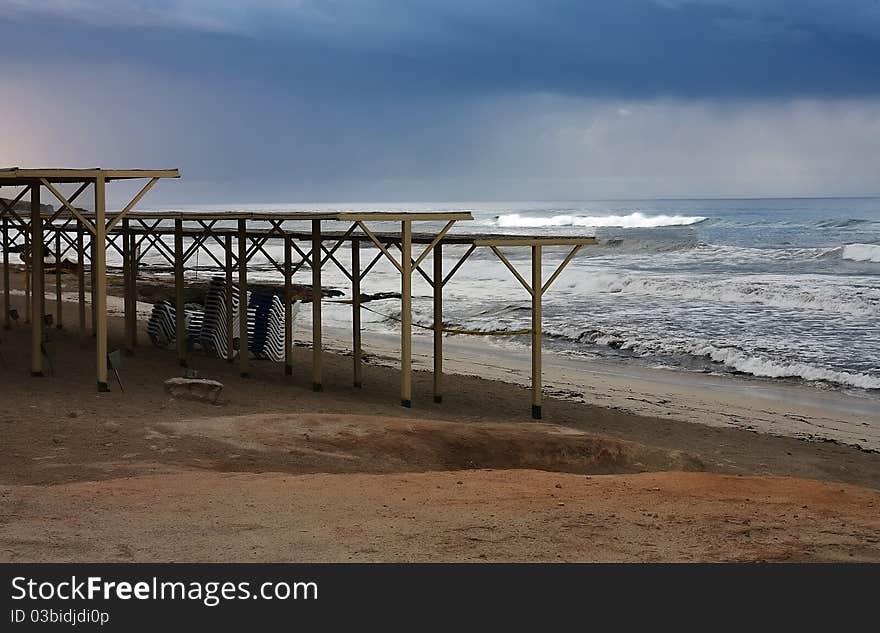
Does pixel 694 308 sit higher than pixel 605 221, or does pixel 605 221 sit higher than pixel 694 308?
pixel 605 221

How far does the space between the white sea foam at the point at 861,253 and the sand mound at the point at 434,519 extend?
1852 inches

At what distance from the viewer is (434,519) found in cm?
770

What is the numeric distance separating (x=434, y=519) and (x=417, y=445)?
3.73 m

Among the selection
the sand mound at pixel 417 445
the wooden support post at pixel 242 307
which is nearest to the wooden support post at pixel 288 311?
the wooden support post at pixel 242 307

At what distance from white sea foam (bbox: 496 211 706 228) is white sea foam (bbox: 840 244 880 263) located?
4908 centimetres

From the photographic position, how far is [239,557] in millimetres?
6652

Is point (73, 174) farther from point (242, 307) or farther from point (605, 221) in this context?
point (605, 221)

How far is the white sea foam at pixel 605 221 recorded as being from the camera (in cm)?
11012

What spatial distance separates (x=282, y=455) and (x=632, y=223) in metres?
104

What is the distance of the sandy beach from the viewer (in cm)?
709

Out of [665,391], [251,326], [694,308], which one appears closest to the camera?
[665,391]

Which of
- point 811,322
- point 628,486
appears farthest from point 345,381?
point 811,322

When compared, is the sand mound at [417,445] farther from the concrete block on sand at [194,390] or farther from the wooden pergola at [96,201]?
the wooden pergola at [96,201]

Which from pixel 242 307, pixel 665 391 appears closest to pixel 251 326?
pixel 242 307
